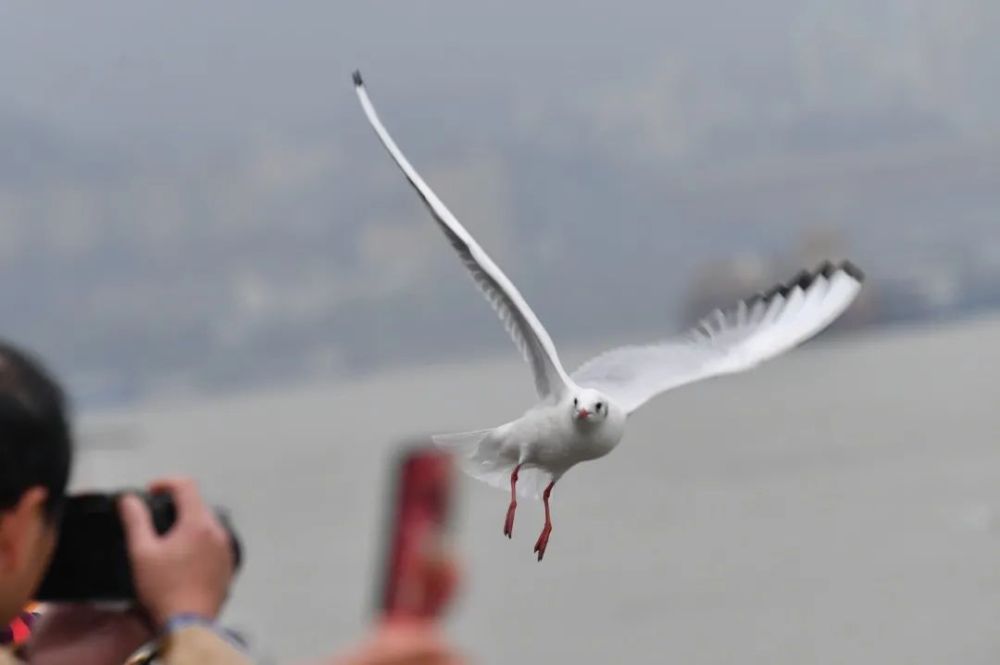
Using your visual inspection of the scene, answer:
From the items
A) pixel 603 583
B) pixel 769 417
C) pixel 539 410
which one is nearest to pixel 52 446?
pixel 539 410

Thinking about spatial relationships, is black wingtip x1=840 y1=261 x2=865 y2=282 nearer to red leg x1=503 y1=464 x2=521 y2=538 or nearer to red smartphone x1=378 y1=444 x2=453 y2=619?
red leg x1=503 y1=464 x2=521 y2=538

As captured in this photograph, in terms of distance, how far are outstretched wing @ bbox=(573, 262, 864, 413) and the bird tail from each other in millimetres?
237

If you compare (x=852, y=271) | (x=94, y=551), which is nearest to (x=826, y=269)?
(x=852, y=271)

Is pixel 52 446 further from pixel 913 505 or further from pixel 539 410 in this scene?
pixel 913 505

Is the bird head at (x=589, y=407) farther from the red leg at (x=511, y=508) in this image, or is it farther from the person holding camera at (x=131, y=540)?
the person holding camera at (x=131, y=540)

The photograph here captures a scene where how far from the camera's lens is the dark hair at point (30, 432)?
117cm

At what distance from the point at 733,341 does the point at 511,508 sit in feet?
4.33

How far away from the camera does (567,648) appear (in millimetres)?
18062

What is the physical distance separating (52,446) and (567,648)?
17.2 m

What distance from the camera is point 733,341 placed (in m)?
3.78

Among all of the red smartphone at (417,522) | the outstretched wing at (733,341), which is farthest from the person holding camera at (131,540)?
the outstretched wing at (733,341)

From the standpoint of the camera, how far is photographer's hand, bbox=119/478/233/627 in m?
1.20

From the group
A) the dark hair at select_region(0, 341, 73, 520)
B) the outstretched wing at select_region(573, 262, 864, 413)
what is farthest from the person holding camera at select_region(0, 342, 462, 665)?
the outstretched wing at select_region(573, 262, 864, 413)

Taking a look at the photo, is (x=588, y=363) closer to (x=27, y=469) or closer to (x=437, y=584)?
(x=27, y=469)
